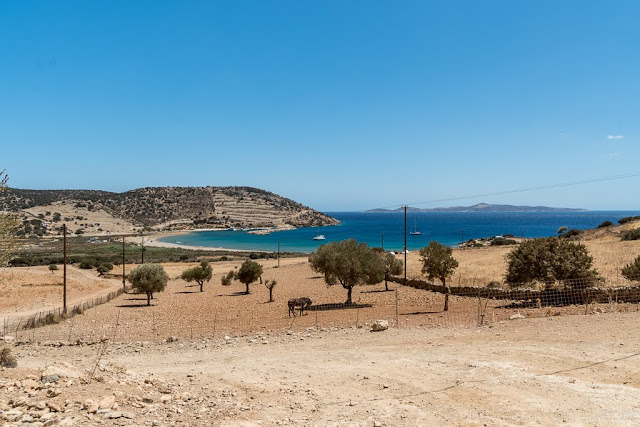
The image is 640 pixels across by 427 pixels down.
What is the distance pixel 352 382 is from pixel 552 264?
745 inches

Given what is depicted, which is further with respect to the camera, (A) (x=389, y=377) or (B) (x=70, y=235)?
(B) (x=70, y=235)

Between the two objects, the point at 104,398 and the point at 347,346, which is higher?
the point at 104,398

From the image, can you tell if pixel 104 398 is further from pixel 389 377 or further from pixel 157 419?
pixel 389 377

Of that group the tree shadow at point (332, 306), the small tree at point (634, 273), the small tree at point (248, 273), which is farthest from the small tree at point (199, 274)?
the small tree at point (634, 273)

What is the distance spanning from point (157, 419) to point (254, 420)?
1.95 meters

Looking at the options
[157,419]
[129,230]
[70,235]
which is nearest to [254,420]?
[157,419]

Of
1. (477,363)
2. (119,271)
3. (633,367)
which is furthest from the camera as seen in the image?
(119,271)

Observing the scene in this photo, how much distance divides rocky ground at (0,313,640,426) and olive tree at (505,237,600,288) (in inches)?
318

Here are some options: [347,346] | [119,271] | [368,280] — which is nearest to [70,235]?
[119,271]

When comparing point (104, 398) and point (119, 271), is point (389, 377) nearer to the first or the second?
point (104, 398)

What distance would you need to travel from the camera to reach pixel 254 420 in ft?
30.0

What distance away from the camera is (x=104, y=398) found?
9.07 meters

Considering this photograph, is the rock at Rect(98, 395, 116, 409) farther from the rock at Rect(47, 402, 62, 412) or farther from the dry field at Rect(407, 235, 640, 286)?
the dry field at Rect(407, 235, 640, 286)

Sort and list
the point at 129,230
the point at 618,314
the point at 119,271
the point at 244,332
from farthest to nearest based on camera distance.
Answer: the point at 129,230
the point at 119,271
the point at 244,332
the point at 618,314
